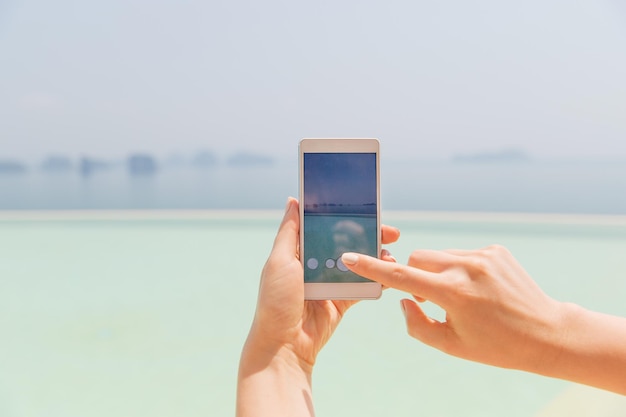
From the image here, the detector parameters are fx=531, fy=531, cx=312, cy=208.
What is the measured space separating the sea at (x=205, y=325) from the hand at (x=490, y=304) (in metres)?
0.39

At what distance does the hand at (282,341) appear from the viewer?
35.4 inches

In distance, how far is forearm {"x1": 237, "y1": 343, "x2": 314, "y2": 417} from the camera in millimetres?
880

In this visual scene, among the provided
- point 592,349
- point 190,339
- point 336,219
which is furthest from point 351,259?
point 190,339

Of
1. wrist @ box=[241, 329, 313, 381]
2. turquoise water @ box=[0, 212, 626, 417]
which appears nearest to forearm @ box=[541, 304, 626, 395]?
wrist @ box=[241, 329, 313, 381]

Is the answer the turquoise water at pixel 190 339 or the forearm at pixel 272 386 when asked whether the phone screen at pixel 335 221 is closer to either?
the forearm at pixel 272 386

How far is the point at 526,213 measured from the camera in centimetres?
996

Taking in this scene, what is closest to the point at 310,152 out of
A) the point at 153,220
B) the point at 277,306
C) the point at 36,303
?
the point at 277,306

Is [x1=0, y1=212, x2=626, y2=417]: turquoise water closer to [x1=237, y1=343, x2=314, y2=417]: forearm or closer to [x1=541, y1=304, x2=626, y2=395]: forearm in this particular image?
[x1=237, y1=343, x2=314, y2=417]: forearm

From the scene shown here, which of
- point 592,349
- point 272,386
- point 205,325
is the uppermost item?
point 592,349

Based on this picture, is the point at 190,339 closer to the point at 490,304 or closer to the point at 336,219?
the point at 336,219

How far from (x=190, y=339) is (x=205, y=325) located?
0.86ft

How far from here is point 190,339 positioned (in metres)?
2.99

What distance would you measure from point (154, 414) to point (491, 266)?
5.85 ft

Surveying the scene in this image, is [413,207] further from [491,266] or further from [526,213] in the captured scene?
[491,266]
